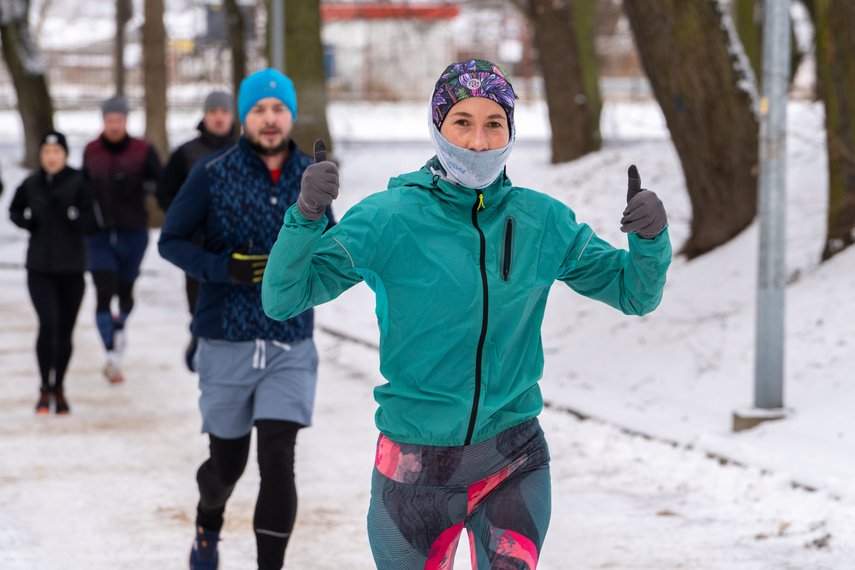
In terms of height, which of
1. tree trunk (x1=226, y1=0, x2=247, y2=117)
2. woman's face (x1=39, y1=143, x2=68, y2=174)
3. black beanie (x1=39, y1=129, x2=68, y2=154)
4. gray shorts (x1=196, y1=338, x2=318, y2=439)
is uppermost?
tree trunk (x1=226, y1=0, x2=247, y2=117)

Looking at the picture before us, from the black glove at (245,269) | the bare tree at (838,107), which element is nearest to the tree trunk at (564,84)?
the bare tree at (838,107)

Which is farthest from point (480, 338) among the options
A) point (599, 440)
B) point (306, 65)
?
point (306, 65)

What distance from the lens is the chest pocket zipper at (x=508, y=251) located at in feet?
9.56

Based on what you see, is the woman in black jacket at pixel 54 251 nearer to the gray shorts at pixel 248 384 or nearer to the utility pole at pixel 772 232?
the gray shorts at pixel 248 384

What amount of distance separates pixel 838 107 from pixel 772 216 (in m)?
1.94

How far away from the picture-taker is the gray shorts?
4305 mm

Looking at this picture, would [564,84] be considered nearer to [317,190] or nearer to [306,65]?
[306,65]

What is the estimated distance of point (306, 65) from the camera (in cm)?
1809

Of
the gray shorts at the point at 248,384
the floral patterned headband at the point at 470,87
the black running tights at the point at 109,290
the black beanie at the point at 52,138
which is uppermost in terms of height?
the floral patterned headband at the point at 470,87

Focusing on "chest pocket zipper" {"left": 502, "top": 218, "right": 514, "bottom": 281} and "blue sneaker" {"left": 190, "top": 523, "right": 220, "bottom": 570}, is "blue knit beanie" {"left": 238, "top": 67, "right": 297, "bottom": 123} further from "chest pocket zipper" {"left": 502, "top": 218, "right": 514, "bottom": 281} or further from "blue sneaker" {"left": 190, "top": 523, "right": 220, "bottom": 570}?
"chest pocket zipper" {"left": 502, "top": 218, "right": 514, "bottom": 281}

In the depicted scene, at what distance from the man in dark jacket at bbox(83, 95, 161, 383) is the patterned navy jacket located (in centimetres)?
443

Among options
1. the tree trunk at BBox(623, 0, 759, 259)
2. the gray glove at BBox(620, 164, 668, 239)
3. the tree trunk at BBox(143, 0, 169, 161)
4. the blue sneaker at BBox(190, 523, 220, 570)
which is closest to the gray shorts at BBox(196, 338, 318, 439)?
the blue sneaker at BBox(190, 523, 220, 570)

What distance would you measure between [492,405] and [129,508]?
3326 mm

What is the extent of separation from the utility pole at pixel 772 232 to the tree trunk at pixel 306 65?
37.6 ft
